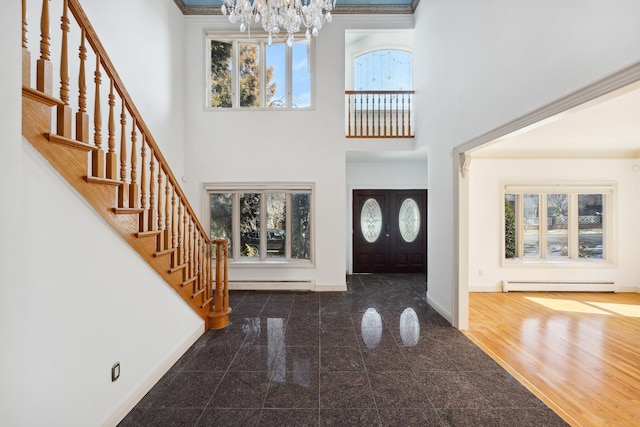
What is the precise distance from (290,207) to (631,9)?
187 inches

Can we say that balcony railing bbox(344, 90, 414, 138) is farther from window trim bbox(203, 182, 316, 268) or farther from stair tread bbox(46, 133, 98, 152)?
stair tread bbox(46, 133, 98, 152)

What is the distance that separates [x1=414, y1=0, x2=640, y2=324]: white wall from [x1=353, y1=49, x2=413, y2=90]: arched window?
1967 millimetres

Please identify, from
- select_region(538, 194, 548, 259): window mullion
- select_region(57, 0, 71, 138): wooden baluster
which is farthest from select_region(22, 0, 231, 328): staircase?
select_region(538, 194, 548, 259): window mullion

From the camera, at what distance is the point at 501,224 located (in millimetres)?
5441

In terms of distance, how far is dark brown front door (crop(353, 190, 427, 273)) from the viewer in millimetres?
6961

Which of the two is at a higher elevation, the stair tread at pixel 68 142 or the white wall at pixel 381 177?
the white wall at pixel 381 177

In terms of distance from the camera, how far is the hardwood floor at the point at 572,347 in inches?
89.7

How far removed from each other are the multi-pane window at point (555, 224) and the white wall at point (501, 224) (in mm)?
222

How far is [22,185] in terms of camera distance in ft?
4.61

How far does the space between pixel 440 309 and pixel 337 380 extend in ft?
7.44

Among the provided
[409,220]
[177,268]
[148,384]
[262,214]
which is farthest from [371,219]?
[148,384]

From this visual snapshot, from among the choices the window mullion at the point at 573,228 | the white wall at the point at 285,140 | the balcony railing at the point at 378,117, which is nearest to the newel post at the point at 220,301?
the white wall at the point at 285,140

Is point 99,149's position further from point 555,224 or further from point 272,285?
point 555,224

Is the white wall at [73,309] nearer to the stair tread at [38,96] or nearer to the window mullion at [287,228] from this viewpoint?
the stair tread at [38,96]
